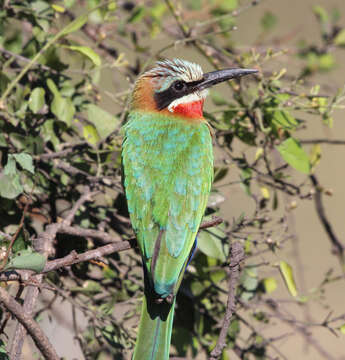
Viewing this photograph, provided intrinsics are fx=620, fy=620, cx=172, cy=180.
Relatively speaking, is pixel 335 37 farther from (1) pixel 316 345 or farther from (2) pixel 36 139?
(2) pixel 36 139

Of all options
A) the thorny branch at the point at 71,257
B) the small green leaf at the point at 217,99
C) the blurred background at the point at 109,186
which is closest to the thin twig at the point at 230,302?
the thorny branch at the point at 71,257

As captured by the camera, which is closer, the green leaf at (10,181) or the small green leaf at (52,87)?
the green leaf at (10,181)

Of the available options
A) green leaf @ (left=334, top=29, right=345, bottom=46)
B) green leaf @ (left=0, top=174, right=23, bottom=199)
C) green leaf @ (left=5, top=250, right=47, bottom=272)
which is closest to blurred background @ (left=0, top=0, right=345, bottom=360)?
green leaf @ (left=0, top=174, right=23, bottom=199)

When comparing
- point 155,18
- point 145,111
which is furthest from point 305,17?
point 145,111

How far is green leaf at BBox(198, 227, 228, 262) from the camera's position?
99.7 inches

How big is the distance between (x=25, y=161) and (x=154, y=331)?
810mm

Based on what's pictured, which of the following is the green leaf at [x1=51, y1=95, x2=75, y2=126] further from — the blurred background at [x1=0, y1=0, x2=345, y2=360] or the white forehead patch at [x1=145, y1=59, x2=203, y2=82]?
the white forehead patch at [x1=145, y1=59, x2=203, y2=82]

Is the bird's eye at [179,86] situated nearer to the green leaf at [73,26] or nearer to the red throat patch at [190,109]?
the red throat patch at [190,109]

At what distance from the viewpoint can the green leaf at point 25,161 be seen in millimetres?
2354

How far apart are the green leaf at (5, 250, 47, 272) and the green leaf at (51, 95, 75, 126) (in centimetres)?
108

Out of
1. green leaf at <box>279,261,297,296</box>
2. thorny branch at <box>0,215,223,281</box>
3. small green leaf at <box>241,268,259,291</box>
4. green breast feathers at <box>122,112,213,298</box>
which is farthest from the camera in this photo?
small green leaf at <box>241,268,259,291</box>

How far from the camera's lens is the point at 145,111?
2887 millimetres

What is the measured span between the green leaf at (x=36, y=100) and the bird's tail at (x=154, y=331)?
0.92m

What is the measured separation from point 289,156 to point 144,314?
98cm
